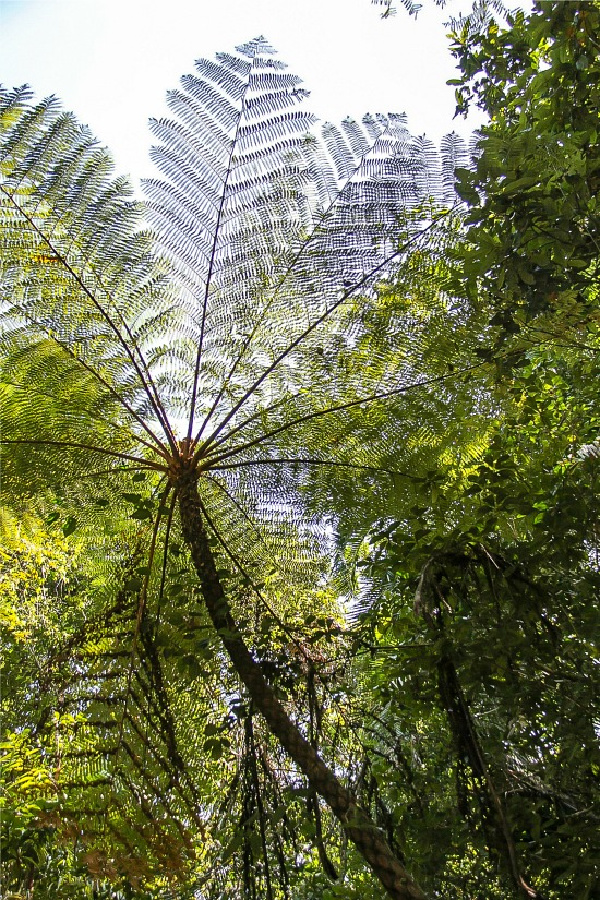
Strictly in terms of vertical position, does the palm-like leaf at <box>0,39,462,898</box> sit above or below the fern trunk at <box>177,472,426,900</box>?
above

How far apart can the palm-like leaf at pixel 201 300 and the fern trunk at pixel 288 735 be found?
4.1 inches

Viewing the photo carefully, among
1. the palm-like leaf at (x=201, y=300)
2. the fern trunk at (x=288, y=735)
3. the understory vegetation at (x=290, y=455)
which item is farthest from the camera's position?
the palm-like leaf at (x=201, y=300)

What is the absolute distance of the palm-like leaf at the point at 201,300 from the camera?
2105mm

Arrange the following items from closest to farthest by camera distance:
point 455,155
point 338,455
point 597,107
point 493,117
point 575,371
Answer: point 597,107 < point 455,155 < point 338,455 < point 575,371 < point 493,117

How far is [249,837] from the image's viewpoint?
165 centimetres

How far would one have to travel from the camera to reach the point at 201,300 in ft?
7.40

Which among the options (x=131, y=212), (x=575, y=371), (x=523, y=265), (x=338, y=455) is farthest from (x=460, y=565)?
(x=131, y=212)

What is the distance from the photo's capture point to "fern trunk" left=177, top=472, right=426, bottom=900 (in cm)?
146

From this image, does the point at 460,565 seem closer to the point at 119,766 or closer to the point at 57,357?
the point at 119,766

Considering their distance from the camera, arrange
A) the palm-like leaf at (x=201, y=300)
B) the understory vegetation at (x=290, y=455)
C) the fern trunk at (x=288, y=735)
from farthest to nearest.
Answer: the palm-like leaf at (x=201, y=300) < the understory vegetation at (x=290, y=455) < the fern trunk at (x=288, y=735)

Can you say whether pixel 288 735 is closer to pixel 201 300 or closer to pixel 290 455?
pixel 290 455

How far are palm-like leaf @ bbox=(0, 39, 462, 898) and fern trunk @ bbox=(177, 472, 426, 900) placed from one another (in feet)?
0.34

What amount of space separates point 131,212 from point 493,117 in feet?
5.17

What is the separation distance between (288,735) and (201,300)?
4.73ft
